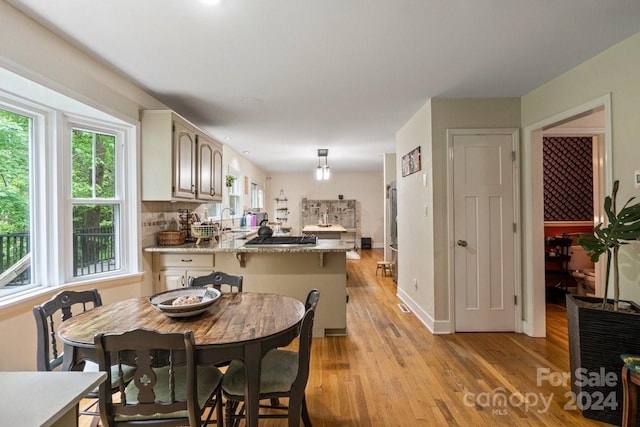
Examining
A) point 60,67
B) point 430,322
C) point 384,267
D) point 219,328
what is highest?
point 60,67

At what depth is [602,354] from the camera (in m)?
1.91

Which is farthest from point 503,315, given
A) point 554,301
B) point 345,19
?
point 345,19

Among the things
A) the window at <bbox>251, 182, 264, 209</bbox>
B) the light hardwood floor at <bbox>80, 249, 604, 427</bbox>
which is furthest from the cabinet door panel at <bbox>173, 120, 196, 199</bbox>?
the window at <bbox>251, 182, 264, 209</bbox>

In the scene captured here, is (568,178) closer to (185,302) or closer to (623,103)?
(623,103)

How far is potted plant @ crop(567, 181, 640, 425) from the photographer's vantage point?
183 centimetres

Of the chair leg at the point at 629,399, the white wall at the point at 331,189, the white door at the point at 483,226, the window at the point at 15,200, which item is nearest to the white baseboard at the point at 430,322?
the white door at the point at 483,226

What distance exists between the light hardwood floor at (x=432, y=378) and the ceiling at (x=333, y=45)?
2.45 metres

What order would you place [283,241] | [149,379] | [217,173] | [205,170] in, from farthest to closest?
[217,173], [205,170], [283,241], [149,379]

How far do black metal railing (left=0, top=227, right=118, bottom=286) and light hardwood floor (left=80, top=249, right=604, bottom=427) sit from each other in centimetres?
115

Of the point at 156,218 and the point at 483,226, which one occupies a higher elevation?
the point at 156,218

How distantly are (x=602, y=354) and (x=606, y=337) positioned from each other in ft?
0.37

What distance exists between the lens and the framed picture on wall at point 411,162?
3660 millimetres

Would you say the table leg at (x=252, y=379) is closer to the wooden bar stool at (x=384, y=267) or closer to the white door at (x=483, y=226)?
the white door at (x=483, y=226)

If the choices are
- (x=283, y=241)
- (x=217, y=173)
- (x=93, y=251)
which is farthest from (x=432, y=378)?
(x=217, y=173)
